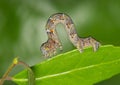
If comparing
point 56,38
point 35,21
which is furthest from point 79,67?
point 35,21

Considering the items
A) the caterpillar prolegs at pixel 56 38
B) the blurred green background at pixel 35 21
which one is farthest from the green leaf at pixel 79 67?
the blurred green background at pixel 35 21

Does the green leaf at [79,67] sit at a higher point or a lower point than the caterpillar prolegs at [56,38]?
lower

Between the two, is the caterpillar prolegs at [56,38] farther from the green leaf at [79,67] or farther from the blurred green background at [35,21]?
the blurred green background at [35,21]

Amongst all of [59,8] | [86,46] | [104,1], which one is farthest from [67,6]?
[86,46]

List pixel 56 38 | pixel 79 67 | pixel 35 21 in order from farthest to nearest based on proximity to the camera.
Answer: pixel 35 21, pixel 56 38, pixel 79 67

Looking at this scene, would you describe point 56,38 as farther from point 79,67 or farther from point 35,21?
point 35,21

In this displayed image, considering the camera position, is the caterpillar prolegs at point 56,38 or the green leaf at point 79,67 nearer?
the green leaf at point 79,67

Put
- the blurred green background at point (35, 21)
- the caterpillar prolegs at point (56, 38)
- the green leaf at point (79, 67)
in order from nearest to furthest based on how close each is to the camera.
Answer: the green leaf at point (79, 67), the caterpillar prolegs at point (56, 38), the blurred green background at point (35, 21)
